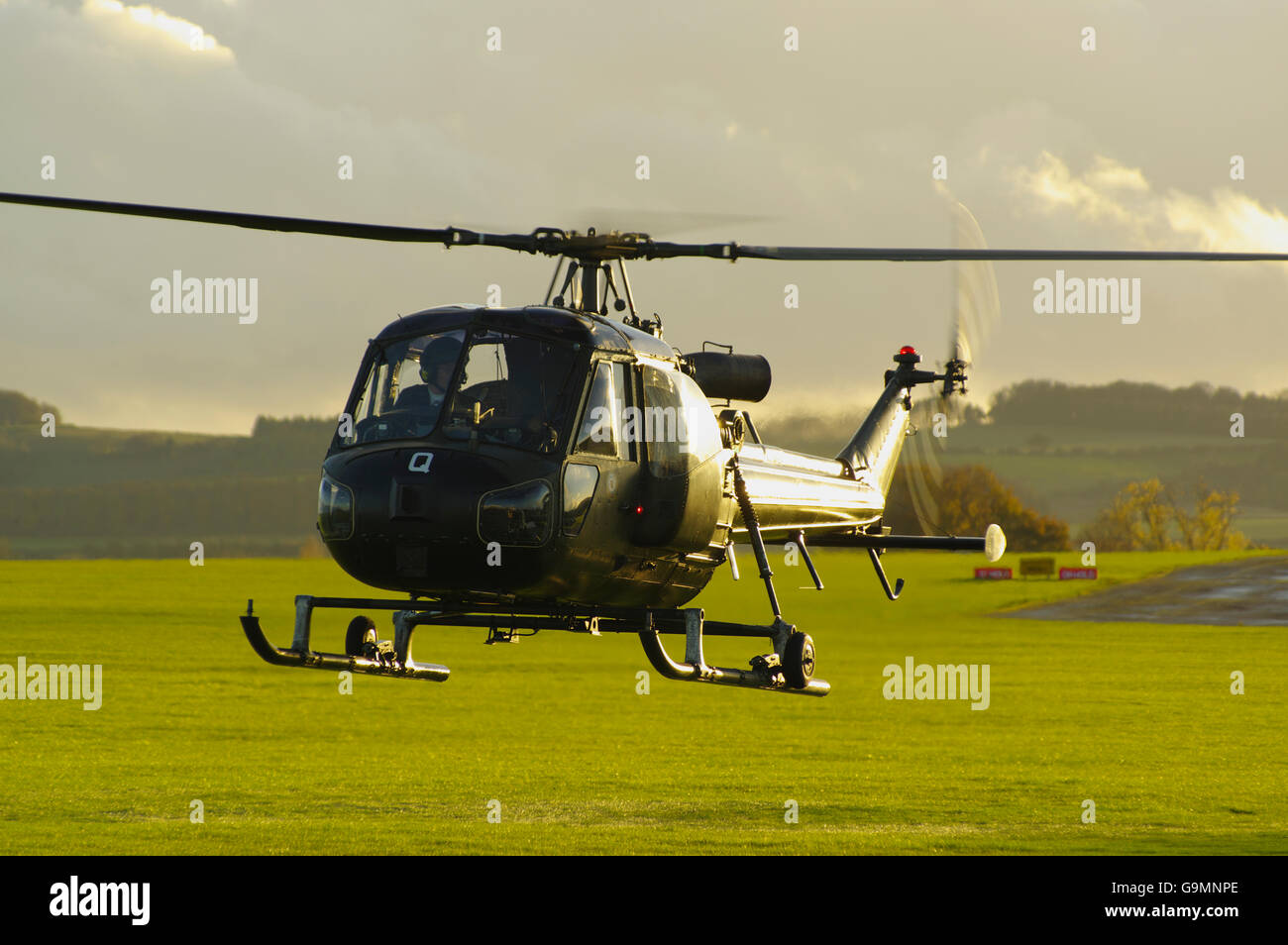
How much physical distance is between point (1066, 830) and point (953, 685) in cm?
5619

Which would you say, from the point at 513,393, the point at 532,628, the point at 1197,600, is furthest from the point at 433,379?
the point at 1197,600

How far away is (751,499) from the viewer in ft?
53.6

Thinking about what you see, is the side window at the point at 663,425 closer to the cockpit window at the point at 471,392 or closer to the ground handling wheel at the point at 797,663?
the cockpit window at the point at 471,392

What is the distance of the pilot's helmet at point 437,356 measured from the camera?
44.2 feet

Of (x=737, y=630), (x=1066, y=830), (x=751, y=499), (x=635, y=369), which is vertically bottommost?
(x=1066, y=830)

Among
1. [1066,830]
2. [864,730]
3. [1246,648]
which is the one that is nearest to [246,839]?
[1066,830]

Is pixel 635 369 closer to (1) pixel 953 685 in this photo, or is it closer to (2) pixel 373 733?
(2) pixel 373 733

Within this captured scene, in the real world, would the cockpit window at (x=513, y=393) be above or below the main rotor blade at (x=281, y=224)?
below

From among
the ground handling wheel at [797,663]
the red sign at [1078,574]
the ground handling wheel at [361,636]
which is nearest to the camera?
the ground handling wheel at [361,636]

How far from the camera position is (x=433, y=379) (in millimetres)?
13461

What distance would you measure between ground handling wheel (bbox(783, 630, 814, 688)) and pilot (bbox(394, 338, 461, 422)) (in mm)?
4413

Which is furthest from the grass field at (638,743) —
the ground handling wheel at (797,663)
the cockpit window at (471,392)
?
the cockpit window at (471,392)

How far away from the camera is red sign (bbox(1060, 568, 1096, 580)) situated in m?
124

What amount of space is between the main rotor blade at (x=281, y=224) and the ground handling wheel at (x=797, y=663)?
5.03m
